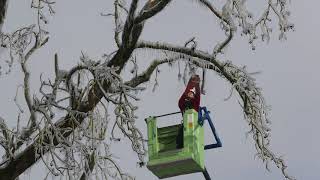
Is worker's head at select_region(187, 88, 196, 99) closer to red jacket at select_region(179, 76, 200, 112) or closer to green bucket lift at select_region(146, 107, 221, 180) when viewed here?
red jacket at select_region(179, 76, 200, 112)

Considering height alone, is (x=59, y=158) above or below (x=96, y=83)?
below

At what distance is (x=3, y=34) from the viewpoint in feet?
22.4

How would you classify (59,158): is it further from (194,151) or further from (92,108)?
(194,151)

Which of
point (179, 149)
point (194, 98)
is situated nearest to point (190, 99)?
point (194, 98)

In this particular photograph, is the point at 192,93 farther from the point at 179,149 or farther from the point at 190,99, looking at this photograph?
the point at 179,149

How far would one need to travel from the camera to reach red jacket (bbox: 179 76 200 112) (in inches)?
264

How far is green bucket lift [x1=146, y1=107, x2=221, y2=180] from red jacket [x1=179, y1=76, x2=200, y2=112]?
0.06 metres

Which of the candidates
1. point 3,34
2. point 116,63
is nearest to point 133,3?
point 116,63

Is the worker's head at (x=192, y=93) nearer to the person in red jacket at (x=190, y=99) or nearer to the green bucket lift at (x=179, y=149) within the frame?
the person in red jacket at (x=190, y=99)

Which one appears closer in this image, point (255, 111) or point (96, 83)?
point (96, 83)

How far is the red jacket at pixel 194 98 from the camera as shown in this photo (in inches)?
264

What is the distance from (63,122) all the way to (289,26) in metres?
1.85

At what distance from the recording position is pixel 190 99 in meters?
6.74

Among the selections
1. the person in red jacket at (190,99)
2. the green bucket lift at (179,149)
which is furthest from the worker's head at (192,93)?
the green bucket lift at (179,149)
